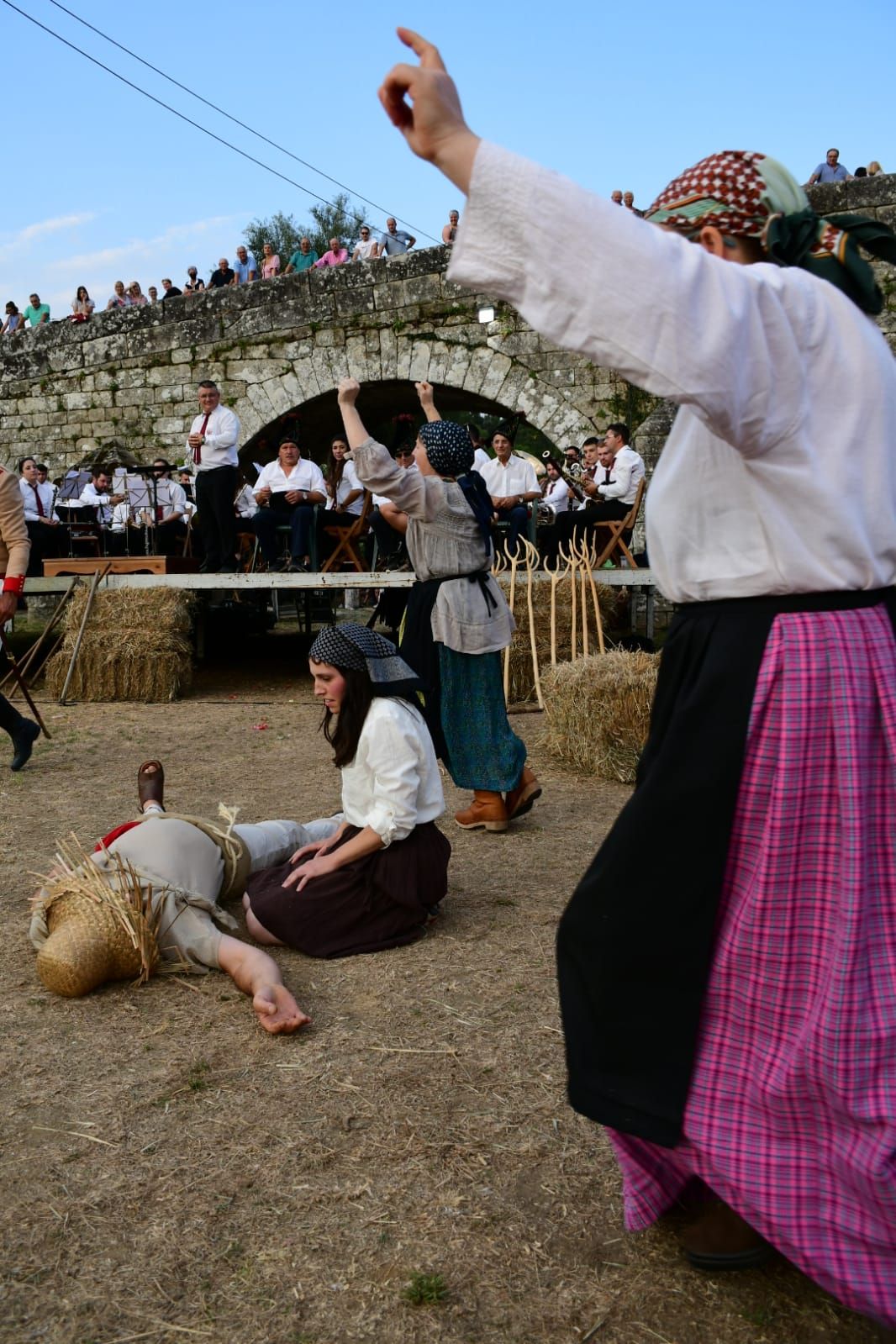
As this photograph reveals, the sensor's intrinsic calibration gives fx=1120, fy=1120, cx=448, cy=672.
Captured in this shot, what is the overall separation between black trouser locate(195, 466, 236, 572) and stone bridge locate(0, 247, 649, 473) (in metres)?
3.41

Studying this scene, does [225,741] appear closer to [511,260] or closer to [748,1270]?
[748,1270]

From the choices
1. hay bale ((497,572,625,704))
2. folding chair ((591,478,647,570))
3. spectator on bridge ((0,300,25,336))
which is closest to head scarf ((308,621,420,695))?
hay bale ((497,572,625,704))

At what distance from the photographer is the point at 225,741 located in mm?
7707

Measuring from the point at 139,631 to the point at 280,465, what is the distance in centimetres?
216

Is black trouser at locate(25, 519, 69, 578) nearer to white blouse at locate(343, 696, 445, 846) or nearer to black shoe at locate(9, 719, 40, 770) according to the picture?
black shoe at locate(9, 719, 40, 770)

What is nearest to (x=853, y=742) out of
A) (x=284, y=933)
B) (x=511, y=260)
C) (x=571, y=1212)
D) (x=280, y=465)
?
(x=511, y=260)

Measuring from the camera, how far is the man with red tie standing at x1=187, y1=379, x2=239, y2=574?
1003 centimetres

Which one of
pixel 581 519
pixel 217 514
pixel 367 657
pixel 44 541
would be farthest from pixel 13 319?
pixel 367 657

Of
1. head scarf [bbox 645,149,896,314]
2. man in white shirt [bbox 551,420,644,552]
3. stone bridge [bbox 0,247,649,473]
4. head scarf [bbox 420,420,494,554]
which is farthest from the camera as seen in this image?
stone bridge [bbox 0,247,649,473]

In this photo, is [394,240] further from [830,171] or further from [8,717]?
[8,717]

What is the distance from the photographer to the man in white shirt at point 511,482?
32.6 feet

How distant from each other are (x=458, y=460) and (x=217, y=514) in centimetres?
604

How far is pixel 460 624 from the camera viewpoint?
4.85 meters

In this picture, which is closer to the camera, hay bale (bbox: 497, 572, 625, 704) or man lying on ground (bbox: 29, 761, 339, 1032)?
man lying on ground (bbox: 29, 761, 339, 1032)
